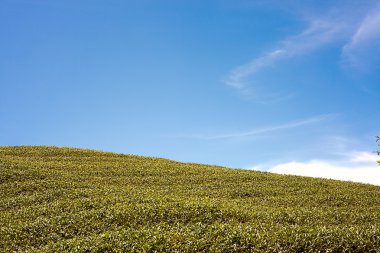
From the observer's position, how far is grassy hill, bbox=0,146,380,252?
2242cm

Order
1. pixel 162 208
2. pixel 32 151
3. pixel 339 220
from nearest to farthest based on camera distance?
pixel 162 208 → pixel 339 220 → pixel 32 151

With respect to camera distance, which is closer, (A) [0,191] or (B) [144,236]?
(B) [144,236]

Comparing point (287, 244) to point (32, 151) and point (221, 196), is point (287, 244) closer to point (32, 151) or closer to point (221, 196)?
point (221, 196)

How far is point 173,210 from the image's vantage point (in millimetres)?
28125

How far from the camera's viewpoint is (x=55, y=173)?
42.0 meters

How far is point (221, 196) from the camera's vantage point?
122ft

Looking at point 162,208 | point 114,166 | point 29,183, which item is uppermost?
point 114,166

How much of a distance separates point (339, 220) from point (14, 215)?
2386cm

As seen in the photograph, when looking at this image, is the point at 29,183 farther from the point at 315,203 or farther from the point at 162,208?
the point at 315,203

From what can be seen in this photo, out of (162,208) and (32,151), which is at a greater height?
(32,151)

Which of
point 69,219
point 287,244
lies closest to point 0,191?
point 69,219

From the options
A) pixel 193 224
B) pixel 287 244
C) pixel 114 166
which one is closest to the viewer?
pixel 287 244

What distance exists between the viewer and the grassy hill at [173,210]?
22422 millimetres

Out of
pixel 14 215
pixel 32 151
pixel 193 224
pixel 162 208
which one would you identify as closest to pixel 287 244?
pixel 193 224
